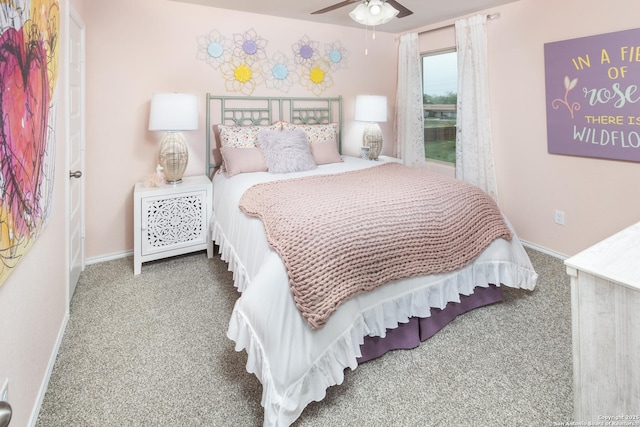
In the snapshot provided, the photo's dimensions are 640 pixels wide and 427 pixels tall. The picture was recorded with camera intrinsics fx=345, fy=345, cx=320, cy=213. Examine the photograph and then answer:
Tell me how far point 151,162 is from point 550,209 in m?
3.75

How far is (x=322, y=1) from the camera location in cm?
318

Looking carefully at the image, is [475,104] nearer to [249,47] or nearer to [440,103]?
[440,103]

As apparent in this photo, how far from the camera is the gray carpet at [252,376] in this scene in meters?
1.50

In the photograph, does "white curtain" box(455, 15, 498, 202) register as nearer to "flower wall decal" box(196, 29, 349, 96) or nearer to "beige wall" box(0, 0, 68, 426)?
"flower wall decal" box(196, 29, 349, 96)

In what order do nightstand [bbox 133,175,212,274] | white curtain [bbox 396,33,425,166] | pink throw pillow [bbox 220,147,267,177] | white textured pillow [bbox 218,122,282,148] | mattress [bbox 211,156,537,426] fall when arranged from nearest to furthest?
mattress [bbox 211,156,537,426], nightstand [bbox 133,175,212,274], pink throw pillow [bbox 220,147,267,177], white textured pillow [bbox 218,122,282,148], white curtain [bbox 396,33,425,166]

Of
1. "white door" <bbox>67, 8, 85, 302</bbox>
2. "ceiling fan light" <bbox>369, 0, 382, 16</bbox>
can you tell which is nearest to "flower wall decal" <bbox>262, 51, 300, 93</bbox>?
"ceiling fan light" <bbox>369, 0, 382, 16</bbox>

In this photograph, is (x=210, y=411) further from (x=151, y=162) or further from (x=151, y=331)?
(x=151, y=162)

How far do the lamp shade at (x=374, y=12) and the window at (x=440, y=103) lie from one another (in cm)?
179

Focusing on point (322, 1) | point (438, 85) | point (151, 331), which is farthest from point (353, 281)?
point (438, 85)

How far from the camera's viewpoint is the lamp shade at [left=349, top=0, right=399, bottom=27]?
242cm

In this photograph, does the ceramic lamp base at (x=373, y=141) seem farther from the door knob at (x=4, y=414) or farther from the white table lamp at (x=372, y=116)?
the door knob at (x=4, y=414)

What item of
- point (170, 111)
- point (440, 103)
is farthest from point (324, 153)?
point (440, 103)

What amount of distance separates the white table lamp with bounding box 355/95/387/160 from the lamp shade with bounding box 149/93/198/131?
1838 mm

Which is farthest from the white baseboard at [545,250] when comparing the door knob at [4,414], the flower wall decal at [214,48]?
the door knob at [4,414]
